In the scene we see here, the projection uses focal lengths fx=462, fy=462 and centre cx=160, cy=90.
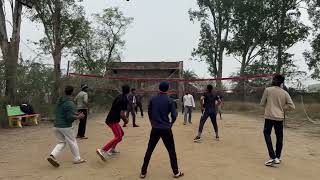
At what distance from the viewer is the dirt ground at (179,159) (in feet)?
29.9

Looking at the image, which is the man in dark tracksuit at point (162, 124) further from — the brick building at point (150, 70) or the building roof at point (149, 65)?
the building roof at point (149, 65)

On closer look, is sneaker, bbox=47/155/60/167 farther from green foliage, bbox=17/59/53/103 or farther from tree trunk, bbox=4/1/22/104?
green foliage, bbox=17/59/53/103

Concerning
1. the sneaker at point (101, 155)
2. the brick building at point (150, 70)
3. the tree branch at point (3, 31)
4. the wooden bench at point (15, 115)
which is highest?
the tree branch at point (3, 31)

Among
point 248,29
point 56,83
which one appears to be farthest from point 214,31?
point 56,83

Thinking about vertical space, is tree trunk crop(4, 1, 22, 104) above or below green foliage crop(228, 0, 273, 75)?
below

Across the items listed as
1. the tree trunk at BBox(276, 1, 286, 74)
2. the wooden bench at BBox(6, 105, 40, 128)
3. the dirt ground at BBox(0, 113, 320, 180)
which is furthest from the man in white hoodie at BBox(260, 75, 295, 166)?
the tree trunk at BBox(276, 1, 286, 74)

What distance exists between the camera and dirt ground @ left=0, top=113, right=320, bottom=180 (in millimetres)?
9109

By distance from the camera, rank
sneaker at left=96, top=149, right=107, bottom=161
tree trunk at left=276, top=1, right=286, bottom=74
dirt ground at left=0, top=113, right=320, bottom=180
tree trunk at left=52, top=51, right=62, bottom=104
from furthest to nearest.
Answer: tree trunk at left=276, top=1, right=286, bottom=74 → tree trunk at left=52, top=51, right=62, bottom=104 → sneaker at left=96, top=149, right=107, bottom=161 → dirt ground at left=0, top=113, right=320, bottom=180

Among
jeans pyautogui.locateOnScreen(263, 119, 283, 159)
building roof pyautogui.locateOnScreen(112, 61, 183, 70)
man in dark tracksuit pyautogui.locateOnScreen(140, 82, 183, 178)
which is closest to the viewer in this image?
man in dark tracksuit pyautogui.locateOnScreen(140, 82, 183, 178)

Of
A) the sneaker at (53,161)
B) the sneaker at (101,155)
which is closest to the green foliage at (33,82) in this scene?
the sneaker at (101,155)

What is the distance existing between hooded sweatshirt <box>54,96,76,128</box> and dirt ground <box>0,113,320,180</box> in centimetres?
91

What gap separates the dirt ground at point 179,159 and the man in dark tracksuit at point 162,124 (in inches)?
19.8

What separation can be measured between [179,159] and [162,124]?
2.31 metres

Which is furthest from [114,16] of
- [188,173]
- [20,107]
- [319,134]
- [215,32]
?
[188,173]
